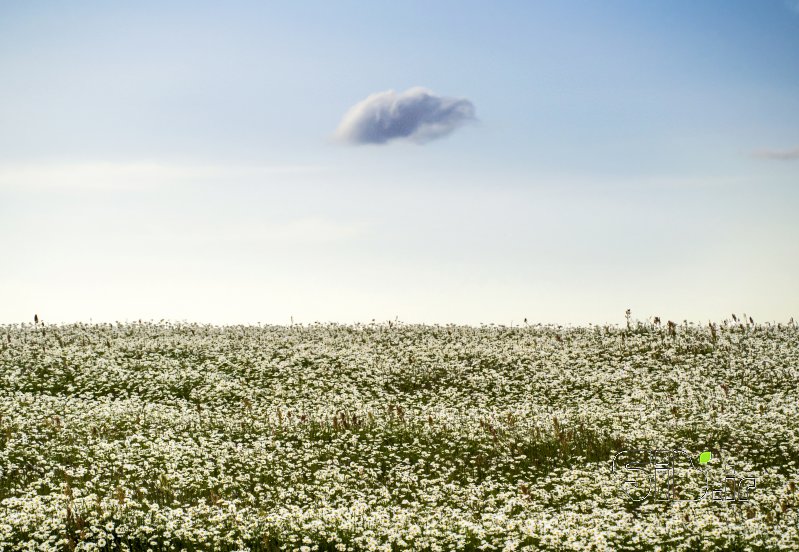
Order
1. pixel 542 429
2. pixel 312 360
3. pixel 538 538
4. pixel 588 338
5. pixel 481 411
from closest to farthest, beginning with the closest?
1. pixel 538 538
2. pixel 542 429
3. pixel 481 411
4. pixel 312 360
5. pixel 588 338

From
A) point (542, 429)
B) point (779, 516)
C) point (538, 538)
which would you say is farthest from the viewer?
point (542, 429)

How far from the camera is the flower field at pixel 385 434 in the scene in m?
15.8

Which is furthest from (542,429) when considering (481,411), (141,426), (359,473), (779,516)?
(141,426)

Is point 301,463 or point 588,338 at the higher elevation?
point 588,338

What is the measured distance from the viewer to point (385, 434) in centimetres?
2341

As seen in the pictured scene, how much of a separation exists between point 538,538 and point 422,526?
230 centimetres

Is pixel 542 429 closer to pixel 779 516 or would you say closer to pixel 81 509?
pixel 779 516

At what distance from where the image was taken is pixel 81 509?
16.7 m

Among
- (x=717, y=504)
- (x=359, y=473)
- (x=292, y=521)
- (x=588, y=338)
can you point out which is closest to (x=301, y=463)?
(x=359, y=473)

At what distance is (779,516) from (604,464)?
4.87 metres

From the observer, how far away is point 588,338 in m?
35.0

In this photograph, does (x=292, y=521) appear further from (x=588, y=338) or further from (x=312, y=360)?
(x=588, y=338)

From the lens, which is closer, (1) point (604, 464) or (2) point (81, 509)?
(2) point (81, 509)

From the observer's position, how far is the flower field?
15836mm
